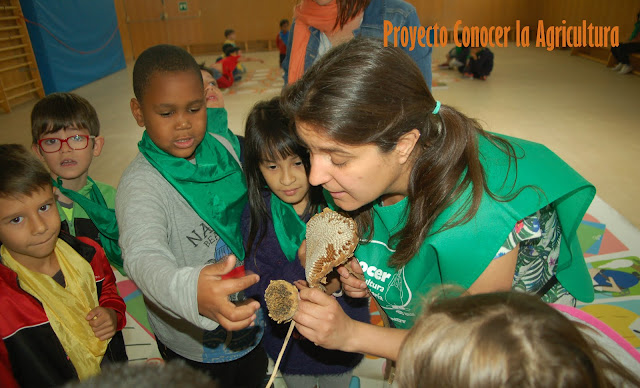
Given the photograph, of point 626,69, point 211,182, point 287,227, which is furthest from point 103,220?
point 626,69

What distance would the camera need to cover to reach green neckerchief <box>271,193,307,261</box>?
1.77 metres

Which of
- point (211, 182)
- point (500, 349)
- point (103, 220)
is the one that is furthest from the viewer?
point (103, 220)

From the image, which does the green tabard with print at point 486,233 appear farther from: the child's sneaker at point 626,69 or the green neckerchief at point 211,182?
the child's sneaker at point 626,69

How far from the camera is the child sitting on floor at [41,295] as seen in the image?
1.60 m

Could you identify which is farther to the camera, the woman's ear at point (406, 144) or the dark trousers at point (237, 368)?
the dark trousers at point (237, 368)

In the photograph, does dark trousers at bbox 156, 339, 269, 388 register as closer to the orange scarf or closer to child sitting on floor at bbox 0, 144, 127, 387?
child sitting on floor at bbox 0, 144, 127, 387

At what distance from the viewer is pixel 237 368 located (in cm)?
181

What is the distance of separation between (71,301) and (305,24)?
1.99 m

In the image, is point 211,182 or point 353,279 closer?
point 353,279

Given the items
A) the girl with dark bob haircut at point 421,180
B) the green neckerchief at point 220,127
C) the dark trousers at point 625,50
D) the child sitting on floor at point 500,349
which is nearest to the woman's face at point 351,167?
the girl with dark bob haircut at point 421,180

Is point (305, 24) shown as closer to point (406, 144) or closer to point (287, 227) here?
point (287, 227)

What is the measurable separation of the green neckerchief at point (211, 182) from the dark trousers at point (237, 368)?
1.58 ft

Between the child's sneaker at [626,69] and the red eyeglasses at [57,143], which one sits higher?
the red eyeglasses at [57,143]

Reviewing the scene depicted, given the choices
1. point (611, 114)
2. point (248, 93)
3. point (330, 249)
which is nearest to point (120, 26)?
point (248, 93)
